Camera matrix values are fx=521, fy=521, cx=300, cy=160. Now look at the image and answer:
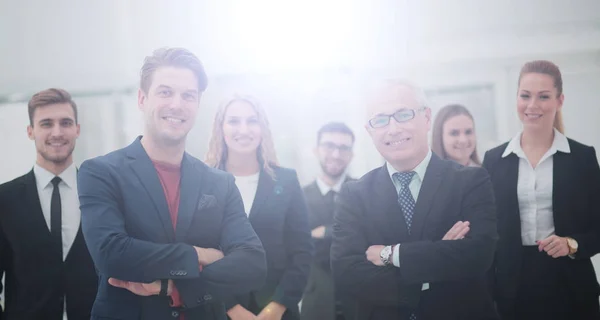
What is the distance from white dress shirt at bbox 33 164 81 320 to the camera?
2658 mm

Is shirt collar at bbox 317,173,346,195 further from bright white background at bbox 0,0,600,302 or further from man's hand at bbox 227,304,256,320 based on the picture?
man's hand at bbox 227,304,256,320

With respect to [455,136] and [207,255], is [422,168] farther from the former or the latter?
[207,255]

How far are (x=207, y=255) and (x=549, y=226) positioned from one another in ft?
5.33

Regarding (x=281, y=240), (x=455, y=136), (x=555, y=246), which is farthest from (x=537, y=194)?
(x=281, y=240)

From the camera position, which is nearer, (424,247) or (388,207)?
(424,247)

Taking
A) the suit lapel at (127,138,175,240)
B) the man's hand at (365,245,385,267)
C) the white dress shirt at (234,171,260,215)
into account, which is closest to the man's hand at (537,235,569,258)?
the man's hand at (365,245,385,267)

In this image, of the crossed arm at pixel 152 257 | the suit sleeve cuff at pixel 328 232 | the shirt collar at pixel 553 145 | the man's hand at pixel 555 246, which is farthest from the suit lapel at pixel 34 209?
the man's hand at pixel 555 246

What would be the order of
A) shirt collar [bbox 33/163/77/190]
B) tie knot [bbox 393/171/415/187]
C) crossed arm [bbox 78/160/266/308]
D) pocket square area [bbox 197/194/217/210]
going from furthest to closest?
shirt collar [bbox 33/163/77/190] < tie knot [bbox 393/171/415/187] < pocket square area [bbox 197/194/217/210] < crossed arm [bbox 78/160/266/308]

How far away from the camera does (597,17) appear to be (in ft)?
8.70

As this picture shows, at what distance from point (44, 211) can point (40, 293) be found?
416 millimetres

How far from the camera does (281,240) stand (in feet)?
8.46

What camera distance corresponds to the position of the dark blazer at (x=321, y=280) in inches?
103

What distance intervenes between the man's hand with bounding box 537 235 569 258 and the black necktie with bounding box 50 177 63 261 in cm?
240

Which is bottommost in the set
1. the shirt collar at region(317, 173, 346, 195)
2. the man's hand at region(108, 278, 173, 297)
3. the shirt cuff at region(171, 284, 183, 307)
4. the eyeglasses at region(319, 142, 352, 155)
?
the shirt cuff at region(171, 284, 183, 307)
